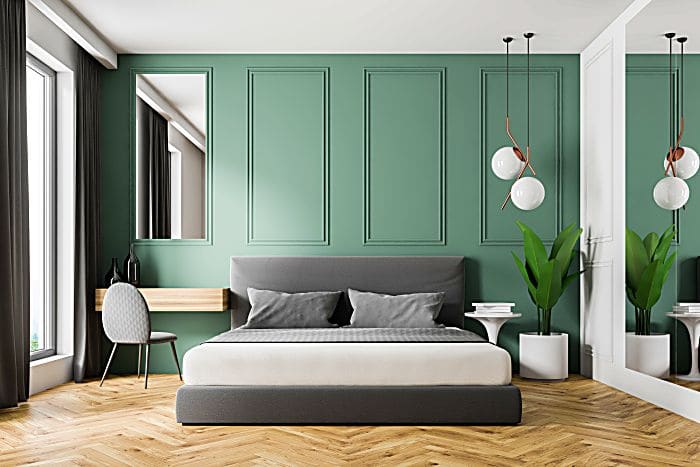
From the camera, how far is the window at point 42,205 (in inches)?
233

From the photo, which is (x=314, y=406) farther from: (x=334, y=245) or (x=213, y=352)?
(x=334, y=245)

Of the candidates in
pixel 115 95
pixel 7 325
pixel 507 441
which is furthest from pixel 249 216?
pixel 507 441

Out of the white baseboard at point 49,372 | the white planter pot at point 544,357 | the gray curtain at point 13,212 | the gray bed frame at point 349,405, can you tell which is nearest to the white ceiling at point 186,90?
the gray curtain at point 13,212

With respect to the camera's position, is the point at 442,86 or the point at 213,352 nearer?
the point at 213,352

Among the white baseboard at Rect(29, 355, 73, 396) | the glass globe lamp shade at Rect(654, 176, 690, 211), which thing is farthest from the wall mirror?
the glass globe lamp shade at Rect(654, 176, 690, 211)

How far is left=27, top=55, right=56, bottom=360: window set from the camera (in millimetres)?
5906

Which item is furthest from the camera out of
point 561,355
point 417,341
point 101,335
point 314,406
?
point 101,335

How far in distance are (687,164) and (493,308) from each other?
7.12 feet

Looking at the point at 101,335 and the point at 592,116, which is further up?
the point at 592,116

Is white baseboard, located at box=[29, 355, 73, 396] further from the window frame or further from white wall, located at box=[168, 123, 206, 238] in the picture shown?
white wall, located at box=[168, 123, 206, 238]

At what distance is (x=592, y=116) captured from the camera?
6.43 meters

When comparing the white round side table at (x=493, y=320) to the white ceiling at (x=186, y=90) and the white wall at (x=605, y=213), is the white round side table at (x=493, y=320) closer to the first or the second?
the white wall at (x=605, y=213)

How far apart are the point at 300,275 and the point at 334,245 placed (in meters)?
0.41

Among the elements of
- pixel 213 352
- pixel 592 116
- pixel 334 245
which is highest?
pixel 592 116
